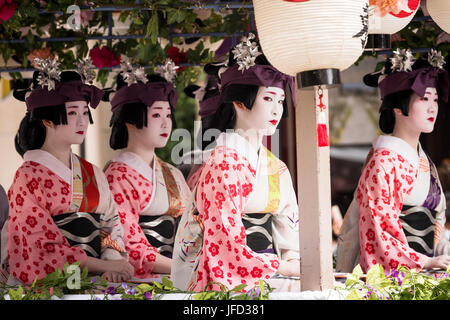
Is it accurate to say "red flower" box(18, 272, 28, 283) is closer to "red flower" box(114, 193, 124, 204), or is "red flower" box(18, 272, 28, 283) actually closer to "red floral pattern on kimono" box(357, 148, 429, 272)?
"red flower" box(114, 193, 124, 204)

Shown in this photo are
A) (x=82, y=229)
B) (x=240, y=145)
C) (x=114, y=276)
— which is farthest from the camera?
(x=82, y=229)

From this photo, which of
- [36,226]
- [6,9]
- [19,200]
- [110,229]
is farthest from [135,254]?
[6,9]

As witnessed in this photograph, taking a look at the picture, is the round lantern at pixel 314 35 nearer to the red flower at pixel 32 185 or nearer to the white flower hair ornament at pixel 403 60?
the white flower hair ornament at pixel 403 60

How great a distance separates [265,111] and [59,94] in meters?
1.31

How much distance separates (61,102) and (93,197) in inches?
23.7

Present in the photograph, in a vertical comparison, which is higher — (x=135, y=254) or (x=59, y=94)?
(x=59, y=94)

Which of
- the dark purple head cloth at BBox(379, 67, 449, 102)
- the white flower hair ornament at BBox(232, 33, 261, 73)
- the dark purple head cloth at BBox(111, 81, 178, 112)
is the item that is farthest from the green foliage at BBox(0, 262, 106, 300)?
the dark purple head cloth at BBox(379, 67, 449, 102)

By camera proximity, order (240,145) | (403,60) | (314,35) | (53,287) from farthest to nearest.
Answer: (403,60), (240,145), (53,287), (314,35)

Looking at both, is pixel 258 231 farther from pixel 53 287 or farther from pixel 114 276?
pixel 53 287

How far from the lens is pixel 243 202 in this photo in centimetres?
403

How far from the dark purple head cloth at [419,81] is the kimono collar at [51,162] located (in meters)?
2.05

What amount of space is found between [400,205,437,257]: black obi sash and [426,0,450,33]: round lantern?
126 cm

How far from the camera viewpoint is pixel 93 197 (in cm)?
467
